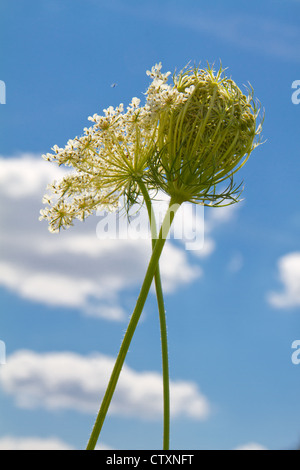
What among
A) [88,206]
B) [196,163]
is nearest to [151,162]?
[196,163]

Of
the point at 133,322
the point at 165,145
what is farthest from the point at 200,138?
the point at 133,322

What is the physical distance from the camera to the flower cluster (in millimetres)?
4742

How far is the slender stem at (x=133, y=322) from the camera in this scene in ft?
14.7

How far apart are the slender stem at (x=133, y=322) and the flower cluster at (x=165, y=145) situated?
290mm

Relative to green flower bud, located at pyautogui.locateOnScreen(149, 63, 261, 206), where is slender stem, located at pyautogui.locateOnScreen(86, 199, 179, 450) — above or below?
below

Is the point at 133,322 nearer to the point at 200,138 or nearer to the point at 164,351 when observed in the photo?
the point at 164,351

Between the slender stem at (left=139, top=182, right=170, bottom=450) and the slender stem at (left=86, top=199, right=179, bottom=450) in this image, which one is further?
the slender stem at (left=139, top=182, right=170, bottom=450)

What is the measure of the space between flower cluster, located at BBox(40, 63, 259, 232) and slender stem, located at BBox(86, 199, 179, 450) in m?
0.29

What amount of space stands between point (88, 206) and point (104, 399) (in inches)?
71.9

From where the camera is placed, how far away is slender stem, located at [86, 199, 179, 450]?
176 inches

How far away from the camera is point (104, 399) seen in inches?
178

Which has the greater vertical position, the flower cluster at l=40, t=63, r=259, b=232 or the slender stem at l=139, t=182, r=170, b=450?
the flower cluster at l=40, t=63, r=259, b=232
